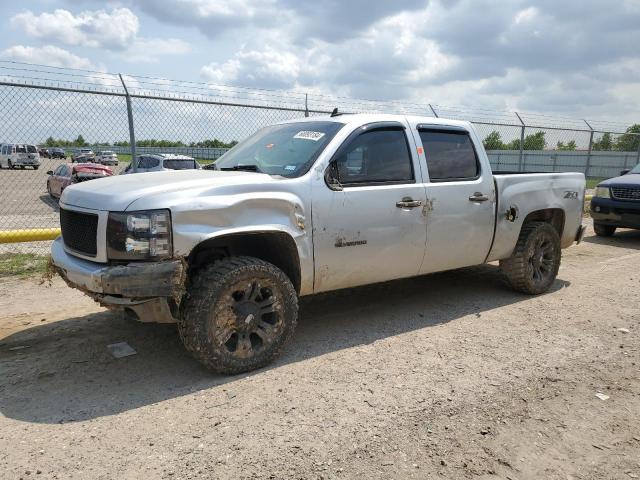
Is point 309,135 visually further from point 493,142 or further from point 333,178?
point 493,142

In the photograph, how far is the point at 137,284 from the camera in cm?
335

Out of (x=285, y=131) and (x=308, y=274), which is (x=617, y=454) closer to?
(x=308, y=274)

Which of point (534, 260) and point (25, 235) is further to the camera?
point (25, 235)

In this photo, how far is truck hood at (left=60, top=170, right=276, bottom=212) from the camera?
11.4ft

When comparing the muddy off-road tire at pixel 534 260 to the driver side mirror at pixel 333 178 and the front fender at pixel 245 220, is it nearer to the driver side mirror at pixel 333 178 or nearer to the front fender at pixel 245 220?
the driver side mirror at pixel 333 178

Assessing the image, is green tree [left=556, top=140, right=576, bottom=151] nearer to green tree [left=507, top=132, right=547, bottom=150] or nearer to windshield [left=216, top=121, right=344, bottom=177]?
green tree [left=507, top=132, right=547, bottom=150]

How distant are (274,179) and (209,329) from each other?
1235 millimetres

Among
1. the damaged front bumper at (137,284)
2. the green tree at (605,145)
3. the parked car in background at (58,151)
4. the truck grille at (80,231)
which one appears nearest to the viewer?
the damaged front bumper at (137,284)

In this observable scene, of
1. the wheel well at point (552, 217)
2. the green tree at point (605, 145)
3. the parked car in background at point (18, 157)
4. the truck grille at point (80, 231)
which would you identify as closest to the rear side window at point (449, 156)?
the wheel well at point (552, 217)

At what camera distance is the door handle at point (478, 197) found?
5125mm

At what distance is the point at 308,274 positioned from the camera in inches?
163

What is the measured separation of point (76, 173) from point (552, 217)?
1565 centimetres

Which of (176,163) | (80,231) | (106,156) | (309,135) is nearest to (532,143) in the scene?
(176,163)

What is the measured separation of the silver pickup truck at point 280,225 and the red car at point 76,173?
13.8 metres
